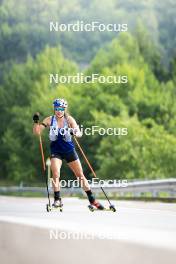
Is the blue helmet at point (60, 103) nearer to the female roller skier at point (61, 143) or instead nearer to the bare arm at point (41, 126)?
the female roller skier at point (61, 143)

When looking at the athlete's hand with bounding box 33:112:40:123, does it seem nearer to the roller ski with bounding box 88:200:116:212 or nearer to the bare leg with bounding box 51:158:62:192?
the bare leg with bounding box 51:158:62:192

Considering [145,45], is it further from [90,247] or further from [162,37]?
[90,247]

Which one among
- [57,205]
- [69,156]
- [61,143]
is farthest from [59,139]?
[57,205]

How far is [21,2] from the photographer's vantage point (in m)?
14.0

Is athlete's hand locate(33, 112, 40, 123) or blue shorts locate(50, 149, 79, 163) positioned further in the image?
blue shorts locate(50, 149, 79, 163)

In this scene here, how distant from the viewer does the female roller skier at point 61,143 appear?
21.1 feet

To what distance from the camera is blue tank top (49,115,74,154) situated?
21.2 ft

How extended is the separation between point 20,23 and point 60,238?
9107 millimetres

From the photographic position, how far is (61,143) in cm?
663

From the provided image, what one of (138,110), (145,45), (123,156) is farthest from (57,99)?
(145,45)

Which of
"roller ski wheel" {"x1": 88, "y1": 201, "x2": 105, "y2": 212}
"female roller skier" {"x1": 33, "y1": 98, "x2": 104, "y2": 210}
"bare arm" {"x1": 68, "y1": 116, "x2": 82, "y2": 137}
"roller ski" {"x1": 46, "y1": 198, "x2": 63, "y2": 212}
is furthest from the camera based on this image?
"roller ski" {"x1": 46, "y1": 198, "x2": 63, "y2": 212}

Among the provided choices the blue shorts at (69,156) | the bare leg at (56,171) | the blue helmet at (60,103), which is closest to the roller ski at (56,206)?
the bare leg at (56,171)

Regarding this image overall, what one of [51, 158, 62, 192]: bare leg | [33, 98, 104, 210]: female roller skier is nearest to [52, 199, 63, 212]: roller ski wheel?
[33, 98, 104, 210]: female roller skier

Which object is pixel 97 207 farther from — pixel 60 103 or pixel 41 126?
pixel 60 103
